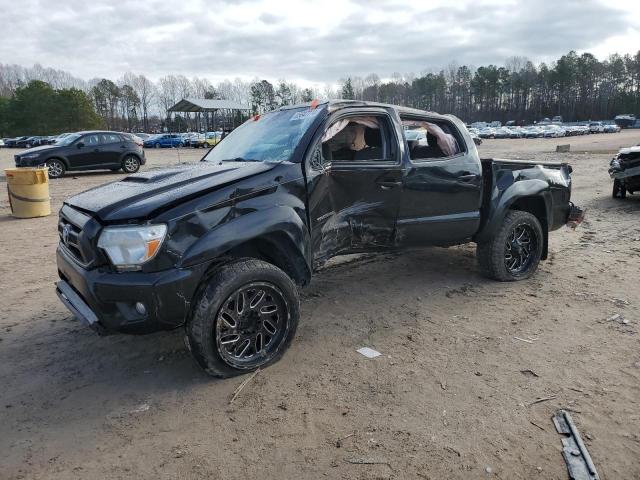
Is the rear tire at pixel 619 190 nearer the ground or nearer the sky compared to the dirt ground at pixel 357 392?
nearer the sky

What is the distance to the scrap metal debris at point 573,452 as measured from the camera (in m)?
Result: 2.54

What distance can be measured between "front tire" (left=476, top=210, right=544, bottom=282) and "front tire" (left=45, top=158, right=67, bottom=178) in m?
15.8

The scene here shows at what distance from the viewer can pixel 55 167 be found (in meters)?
17.0

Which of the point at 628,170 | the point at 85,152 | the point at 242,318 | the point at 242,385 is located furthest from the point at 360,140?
the point at 85,152

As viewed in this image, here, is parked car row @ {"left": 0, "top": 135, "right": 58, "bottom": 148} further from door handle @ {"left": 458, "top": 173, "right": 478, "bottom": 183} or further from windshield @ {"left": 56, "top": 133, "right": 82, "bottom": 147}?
door handle @ {"left": 458, "top": 173, "right": 478, "bottom": 183}

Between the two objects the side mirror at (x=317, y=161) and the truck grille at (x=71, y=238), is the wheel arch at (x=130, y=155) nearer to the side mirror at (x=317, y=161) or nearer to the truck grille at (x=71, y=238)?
the truck grille at (x=71, y=238)

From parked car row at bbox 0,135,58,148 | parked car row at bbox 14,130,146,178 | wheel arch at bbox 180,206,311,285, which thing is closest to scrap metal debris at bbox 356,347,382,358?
wheel arch at bbox 180,206,311,285

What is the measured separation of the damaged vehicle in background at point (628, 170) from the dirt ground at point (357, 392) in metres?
6.30

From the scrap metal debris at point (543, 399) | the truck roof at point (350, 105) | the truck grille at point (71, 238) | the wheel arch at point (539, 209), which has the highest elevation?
the truck roof at point (350, 105)

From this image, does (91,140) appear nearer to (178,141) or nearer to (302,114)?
(302,114)

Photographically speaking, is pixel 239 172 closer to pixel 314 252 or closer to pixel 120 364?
pixel 314 252

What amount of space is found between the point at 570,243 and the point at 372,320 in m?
4.37

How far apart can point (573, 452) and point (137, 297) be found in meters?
2.64

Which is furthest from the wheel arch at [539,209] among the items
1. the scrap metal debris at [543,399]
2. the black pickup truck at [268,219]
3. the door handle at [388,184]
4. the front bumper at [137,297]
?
the front bumper at [137,297]
